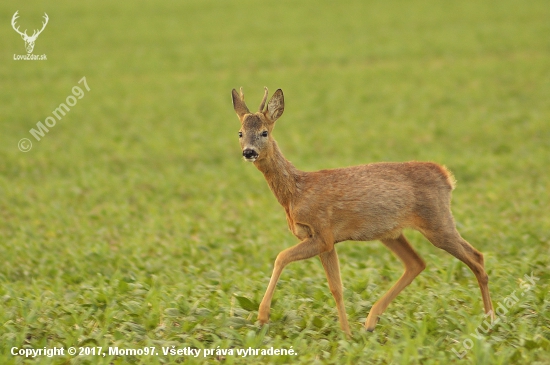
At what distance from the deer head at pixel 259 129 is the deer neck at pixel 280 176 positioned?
0.34 feet

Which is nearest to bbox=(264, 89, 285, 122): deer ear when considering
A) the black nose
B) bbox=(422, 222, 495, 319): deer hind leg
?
the black nose

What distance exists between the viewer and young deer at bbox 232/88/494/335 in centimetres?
640

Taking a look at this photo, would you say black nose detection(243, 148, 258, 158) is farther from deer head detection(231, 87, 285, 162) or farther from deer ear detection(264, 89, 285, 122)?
deer ear detection(264, 89, 285, 122)

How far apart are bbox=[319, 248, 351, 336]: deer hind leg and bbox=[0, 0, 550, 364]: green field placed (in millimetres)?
193

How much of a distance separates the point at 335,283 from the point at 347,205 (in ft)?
2.37

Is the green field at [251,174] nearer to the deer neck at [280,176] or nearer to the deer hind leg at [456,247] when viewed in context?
the deer hind leg at [456,247]

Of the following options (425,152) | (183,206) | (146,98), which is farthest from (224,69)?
(183,206)

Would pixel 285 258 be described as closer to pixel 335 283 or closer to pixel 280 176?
pixel 335 283

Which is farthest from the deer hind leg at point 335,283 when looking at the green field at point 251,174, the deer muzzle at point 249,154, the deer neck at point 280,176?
the deer muzzle at point 249,154

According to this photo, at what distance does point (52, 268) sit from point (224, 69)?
18926mm

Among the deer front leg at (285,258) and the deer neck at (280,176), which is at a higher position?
the deer neck at (280,176)

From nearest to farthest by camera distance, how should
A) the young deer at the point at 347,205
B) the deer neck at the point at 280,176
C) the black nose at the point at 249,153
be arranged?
the black nose at the point at 249,153, the young deer at the point at 347,205, the deer neck at the point at 280,176

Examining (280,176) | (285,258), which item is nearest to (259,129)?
(280,176)

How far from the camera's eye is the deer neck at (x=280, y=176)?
6.56 metres
